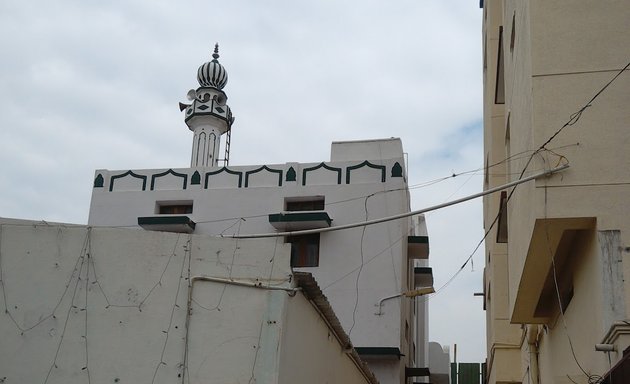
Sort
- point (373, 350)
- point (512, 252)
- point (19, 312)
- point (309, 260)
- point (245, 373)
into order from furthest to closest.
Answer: point (309, 260), point (373, 350), point (512, 252), point (19, 312), point (245, 373)

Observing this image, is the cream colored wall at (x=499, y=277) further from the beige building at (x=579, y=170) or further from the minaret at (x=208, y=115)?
the minaret at (x=208, y=115)

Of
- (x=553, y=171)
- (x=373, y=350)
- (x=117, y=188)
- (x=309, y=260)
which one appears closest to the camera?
(x=553, y=171)

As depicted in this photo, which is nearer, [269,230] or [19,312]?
[19,312]

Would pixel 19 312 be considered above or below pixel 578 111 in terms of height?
below

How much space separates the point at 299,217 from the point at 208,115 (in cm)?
975

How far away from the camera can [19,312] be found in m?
11.1

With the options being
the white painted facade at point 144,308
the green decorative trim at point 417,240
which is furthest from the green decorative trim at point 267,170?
the white painted facade at point 144,308

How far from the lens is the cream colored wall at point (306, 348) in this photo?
421 inches

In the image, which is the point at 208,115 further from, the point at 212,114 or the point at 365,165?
the point at 365,165

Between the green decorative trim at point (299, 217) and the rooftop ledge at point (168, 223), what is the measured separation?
9.15 feet

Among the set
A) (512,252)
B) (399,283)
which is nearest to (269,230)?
(399,283)

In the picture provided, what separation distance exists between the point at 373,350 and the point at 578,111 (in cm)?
1418

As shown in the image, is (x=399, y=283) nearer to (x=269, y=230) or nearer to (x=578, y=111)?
(x=269, y=230)

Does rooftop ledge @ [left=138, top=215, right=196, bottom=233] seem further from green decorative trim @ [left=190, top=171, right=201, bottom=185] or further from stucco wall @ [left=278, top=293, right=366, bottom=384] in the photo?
stucco wall @ [left=278, top=293, right=366, bottom=384]
